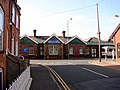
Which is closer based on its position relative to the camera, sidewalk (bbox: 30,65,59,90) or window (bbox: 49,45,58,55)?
sidewalk (bbox: 30,65,59,90)

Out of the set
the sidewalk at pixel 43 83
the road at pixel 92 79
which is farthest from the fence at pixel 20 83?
the road at pixel 92 79

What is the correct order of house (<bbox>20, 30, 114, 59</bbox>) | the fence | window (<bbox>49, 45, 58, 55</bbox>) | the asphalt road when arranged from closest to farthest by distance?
the fence → the asphalt road → house (<bbox>20, 30, 114, 59</bbox>) → window (<bbox>49, 45, 58, 55</bbox>)

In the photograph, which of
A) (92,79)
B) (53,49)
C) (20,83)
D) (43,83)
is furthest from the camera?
(53,49)

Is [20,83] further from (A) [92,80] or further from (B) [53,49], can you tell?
(B) [53,49]

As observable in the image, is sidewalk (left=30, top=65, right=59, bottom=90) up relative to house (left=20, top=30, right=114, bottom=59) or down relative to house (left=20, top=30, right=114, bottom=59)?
down

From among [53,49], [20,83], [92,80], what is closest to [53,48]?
[53,49]

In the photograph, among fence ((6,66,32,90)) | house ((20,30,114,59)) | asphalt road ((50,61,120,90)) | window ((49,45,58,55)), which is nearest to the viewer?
fence ((6,66,32,90))

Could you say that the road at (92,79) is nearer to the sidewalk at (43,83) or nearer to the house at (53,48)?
the sidewalk at (43,83)

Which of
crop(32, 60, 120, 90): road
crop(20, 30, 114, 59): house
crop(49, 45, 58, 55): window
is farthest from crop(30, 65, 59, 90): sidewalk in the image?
crop(49, 45, 58, 55): window

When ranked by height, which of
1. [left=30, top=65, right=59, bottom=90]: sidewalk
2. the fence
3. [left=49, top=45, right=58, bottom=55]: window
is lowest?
[left=30, top=65, right=59, bottom=90]: sidewalk

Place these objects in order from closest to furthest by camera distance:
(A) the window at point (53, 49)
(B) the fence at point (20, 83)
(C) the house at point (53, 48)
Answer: (B) the fence at point (20, 83) → (C) the house at point (53, 48) → (A) the window at point (53, 49)

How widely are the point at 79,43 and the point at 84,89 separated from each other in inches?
1741

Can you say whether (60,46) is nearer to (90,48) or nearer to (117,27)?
(90,48)

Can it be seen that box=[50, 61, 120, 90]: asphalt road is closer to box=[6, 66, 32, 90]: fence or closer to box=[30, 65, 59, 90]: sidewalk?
box=[30, 65, 59, 90]: sidewalk
